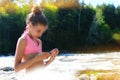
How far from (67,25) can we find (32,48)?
139 feet

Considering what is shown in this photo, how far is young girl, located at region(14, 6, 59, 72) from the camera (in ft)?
7.64

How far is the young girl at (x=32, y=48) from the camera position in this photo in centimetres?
233

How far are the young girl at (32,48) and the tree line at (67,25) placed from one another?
3610 cm

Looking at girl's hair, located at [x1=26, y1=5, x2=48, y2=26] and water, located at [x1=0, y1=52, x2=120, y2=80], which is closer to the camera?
girl's hair, located at [x1=26, y1=5, x2=48, y2=26]

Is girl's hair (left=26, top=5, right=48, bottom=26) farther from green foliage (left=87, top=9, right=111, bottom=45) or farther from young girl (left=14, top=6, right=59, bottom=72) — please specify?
green foliage (left=87, top=9, right=111, bottom=45)

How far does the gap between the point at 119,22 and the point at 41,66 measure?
156ft

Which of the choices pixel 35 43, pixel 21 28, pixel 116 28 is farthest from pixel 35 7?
pixel 116 28

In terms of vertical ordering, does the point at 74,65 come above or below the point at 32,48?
below

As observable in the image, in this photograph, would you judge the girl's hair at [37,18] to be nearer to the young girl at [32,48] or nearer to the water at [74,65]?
the young girl at [32,48]

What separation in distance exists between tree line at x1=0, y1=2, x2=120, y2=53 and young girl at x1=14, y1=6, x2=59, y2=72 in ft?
118

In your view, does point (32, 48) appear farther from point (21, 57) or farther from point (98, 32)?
point (98, 32)

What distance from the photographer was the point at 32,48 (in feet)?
7.93

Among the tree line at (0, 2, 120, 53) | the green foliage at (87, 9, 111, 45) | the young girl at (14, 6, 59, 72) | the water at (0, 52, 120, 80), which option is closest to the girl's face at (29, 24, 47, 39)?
the young girl at (14, 6, 59, 72)

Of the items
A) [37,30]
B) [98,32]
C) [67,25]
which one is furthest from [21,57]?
[98,32]
